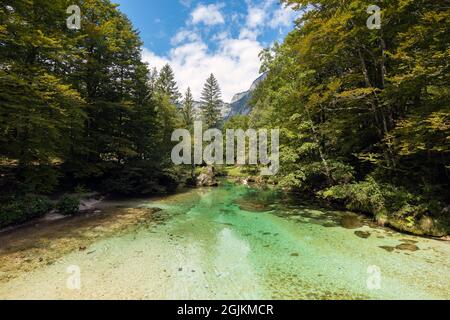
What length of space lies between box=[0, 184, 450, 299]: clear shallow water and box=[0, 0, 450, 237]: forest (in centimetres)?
210

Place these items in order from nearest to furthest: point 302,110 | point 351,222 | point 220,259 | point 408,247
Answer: point 220,259
point 408,247
point 351,222
point 302,110

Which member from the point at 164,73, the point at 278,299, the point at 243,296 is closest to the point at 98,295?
the point at 243,296

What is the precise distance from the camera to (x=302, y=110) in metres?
14.4

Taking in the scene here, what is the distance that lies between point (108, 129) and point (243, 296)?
58.0 ft

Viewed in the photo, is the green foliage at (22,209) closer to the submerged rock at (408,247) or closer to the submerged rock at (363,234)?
the submerged rock at (363,234)

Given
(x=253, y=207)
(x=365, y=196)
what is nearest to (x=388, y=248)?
(x=365, y=196)

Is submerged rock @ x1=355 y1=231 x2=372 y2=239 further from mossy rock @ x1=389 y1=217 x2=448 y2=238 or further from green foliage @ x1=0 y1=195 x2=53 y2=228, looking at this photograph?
green foliage @ x1=0 y1=195 x2=53 y2=228

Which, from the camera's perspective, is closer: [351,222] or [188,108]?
[351,222]

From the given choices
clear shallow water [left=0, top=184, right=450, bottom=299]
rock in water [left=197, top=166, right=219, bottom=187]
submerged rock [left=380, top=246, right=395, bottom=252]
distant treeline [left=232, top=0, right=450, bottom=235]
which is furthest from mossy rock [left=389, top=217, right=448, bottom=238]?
rock in water [left=197, top=166, right=219, bottom=187]

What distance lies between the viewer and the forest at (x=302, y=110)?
8.59m

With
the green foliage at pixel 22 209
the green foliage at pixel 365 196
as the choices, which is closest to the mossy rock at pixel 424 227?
the green foliage at pixel 365 196

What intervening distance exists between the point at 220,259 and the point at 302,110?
11.0m

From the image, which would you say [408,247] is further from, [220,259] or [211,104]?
[211,104]

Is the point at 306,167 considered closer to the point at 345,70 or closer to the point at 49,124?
the point at 345,70
